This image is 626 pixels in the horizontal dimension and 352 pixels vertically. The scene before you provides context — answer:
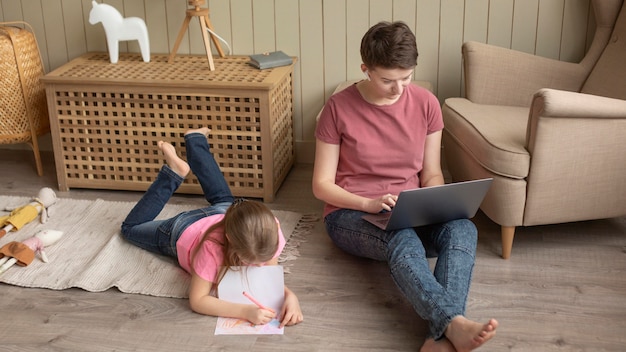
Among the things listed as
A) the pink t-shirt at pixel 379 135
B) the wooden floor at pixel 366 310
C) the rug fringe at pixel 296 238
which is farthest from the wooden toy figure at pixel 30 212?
the pink t-shirt at pixel 379 135

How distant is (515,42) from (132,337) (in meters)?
1.94

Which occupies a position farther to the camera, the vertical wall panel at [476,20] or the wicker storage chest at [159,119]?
the vertical wall panel at [476,20]

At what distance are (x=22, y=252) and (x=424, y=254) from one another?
50.5 inches

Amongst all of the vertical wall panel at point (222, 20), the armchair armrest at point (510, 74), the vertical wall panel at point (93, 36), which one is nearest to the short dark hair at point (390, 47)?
the armchair armrest at point (510, 74)

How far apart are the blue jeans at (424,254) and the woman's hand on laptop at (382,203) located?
0.22 ft

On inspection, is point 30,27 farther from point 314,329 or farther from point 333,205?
point 314,329

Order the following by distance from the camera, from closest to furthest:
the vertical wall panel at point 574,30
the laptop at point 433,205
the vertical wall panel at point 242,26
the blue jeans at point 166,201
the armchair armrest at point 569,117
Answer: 1. the laptop at point 433,205
2. the armchair armrest at point 569,117
3. the blue jeans at point 166,201
4. the vertical wall panel at point 574,30
5. the vertical wall panel at point 242,26

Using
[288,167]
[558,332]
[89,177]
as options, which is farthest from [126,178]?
[558,332]

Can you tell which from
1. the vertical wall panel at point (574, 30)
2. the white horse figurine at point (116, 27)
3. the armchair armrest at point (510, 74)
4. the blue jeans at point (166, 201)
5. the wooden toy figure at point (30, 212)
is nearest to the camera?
the blue jeans at point (166, 201)

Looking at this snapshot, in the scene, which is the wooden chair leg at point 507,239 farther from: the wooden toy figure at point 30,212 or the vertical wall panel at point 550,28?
the wooden toy figure at point 30,212

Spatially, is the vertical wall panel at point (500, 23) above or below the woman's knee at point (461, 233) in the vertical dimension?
above

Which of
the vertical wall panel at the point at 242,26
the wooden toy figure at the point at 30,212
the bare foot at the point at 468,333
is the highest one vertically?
the vertical wall panel at the point at 242,26

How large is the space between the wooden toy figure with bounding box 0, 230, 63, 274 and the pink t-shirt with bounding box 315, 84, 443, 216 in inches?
39.3

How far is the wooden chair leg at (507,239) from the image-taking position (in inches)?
96.1
